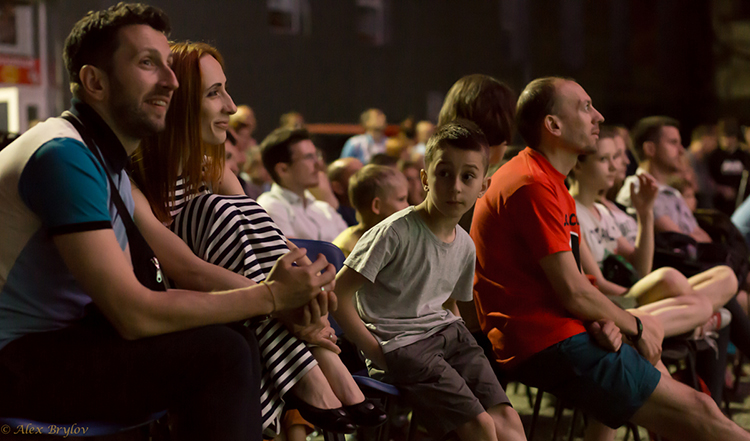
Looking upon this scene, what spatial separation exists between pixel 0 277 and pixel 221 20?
795 centimetres

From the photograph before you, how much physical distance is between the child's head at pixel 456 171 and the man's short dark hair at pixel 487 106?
20.3 inches

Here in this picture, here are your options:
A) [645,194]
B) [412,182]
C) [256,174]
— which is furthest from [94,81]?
[256,174]

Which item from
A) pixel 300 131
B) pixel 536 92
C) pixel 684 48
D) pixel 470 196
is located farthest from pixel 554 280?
pixel 684 48

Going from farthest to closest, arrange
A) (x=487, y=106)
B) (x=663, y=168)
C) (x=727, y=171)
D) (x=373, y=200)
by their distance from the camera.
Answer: (x=727, y=171) < (x=663, y=168) < (x=373, y=200) < (x=487, y=106)

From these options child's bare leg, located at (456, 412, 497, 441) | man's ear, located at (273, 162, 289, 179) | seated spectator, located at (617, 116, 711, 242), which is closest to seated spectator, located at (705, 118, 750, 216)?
seated spectator, located at (617, 116, 711, 242)

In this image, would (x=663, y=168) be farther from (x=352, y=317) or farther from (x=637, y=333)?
(x=352, y=317)

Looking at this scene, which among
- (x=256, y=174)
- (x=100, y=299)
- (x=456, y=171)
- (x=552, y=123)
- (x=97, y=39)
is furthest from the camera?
(x=256, y=174)

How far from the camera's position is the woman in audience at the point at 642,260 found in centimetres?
277

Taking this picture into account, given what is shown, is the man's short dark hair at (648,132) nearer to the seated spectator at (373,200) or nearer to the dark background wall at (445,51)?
the seated spectator at (373,200)

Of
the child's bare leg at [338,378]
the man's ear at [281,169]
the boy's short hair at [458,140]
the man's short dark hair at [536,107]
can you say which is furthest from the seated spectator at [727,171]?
the child's bare leg at [338,378]

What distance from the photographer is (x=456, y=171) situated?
6.57ft

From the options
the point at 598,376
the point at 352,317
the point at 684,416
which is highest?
the point at 352,317

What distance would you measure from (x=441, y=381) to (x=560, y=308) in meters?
0.51

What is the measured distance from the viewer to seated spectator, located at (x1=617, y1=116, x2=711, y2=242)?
379 cm
